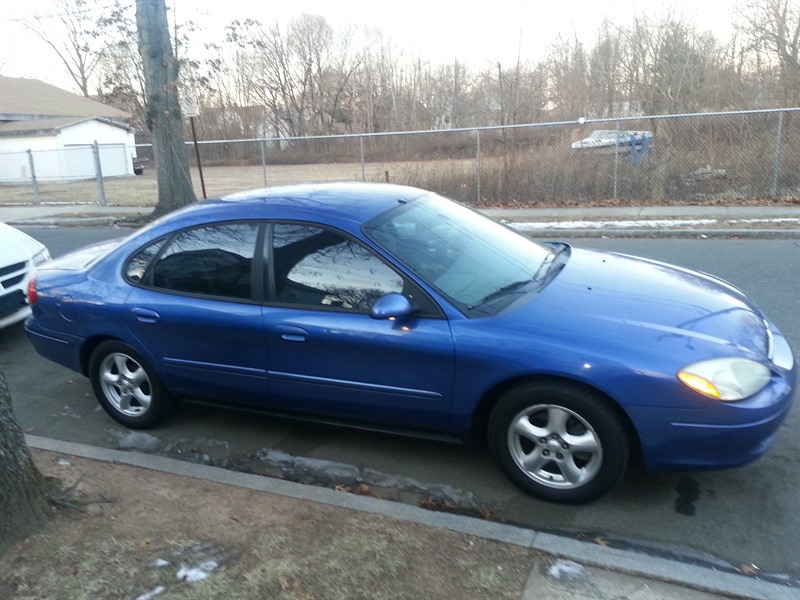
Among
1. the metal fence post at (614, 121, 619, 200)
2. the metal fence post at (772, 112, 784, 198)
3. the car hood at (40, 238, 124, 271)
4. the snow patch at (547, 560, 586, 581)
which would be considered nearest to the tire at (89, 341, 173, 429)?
the car hood at (40, 238, 124, 271)

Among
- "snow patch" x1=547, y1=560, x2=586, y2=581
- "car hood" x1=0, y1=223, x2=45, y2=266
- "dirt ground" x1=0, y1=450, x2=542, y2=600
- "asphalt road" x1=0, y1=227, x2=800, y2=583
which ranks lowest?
"asphalt road" x1=0, y1=227, x2=800, y2=583

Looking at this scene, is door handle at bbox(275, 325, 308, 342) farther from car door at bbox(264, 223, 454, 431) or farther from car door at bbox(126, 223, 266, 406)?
car door at bbox(126, 223, 266, 406)

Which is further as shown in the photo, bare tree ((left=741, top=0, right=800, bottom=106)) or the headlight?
bare tree ((left=741, top=0, right=800, bottom=106))

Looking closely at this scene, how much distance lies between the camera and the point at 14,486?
10.7 ft

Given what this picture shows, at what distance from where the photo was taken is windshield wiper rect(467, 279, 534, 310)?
3.80 meters

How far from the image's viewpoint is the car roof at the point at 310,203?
4.19 metres

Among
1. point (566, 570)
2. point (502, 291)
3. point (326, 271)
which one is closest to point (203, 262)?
point (326, 271)

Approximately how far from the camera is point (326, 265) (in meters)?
4.05

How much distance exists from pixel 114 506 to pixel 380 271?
183cm

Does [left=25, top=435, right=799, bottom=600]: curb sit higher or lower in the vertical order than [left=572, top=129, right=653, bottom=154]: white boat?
lower

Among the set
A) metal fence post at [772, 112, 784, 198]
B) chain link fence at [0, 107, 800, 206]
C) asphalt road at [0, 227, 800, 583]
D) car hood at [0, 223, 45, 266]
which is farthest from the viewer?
chain link fence at [0, 107, 800, 206]

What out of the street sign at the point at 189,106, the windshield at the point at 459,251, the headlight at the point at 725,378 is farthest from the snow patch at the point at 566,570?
the street sign at the point at 189,106

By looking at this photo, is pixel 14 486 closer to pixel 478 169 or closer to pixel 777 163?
pixel 478 169

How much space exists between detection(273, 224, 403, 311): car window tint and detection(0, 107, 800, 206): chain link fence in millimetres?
11170
